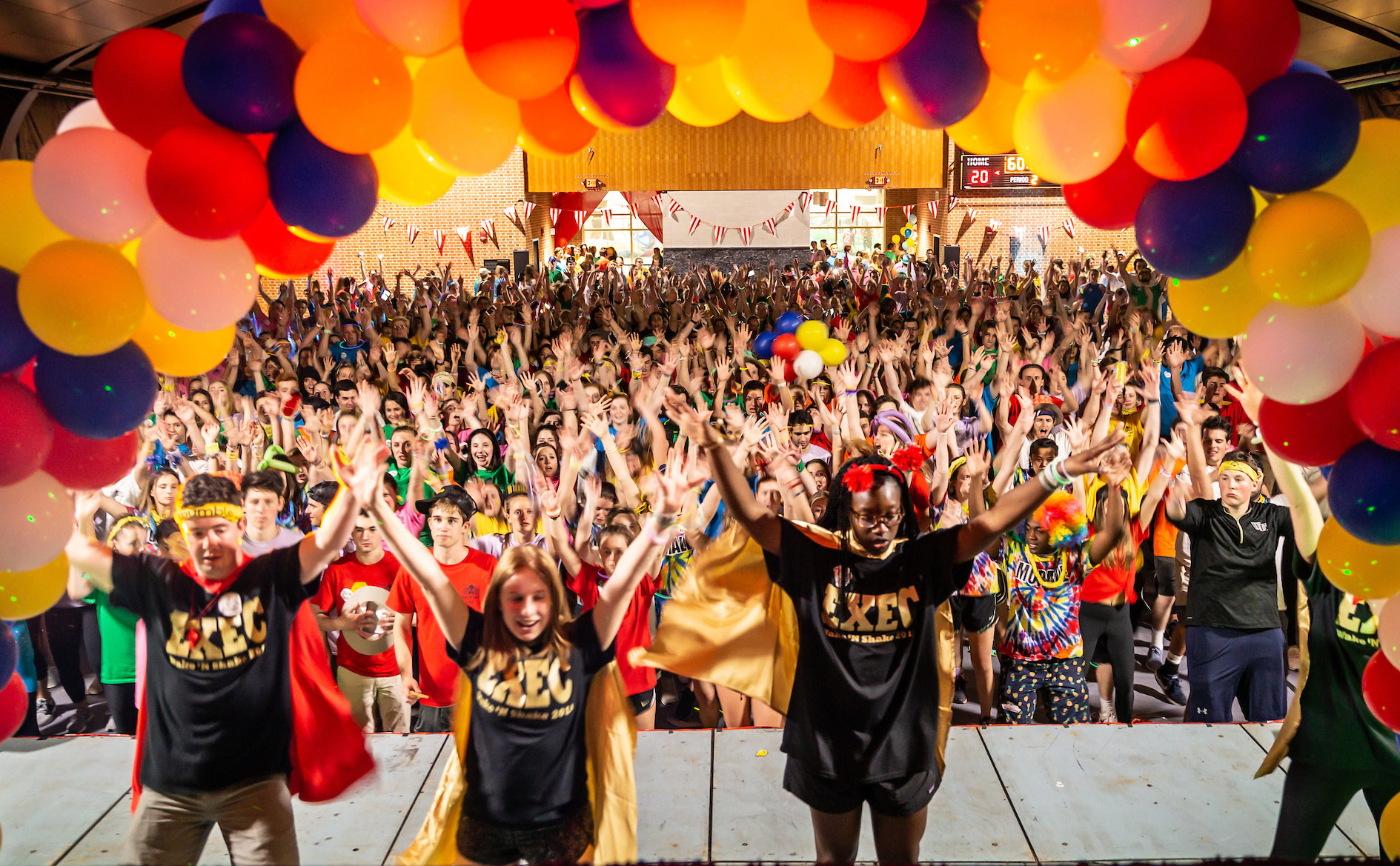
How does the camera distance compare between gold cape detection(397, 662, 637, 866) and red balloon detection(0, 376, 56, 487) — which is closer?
red balloon detection(0, 376, 56, 487)

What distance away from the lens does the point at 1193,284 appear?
9.61 ft

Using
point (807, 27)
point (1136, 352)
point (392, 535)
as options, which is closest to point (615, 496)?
point (392, 535)

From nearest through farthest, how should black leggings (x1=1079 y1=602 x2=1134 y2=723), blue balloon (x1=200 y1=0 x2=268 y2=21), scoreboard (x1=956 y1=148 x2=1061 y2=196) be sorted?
blue balloon (x1=200 y1=0 x2=268 y2=21) → black leggings (x1=1079 y1=602 x2=1134 y2=723) → scoreboard (x1=956 y1=148 x2=1061 y2=196)

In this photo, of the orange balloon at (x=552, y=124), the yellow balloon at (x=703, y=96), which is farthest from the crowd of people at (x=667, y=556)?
the yellow balloon at (x=703, y=96)

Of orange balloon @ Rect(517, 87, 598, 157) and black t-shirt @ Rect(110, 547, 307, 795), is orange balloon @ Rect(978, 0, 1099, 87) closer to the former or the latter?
orange balloon @ Rect(517, 87, 598, 157)

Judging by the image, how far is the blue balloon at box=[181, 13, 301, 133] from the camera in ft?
8.41

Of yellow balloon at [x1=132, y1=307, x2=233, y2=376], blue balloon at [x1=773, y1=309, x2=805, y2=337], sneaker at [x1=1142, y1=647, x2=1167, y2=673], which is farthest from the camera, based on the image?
blue balloon at [x1=773, y1=309, x2=805, y2=337]

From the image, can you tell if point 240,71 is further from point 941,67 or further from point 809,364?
point 809,364

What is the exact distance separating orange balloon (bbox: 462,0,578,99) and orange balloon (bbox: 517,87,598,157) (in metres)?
0.27

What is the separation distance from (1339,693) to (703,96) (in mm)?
2906

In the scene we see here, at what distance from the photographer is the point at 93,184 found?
2.56 metres

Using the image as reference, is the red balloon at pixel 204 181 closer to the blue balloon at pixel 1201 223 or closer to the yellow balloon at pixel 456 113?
the yellow balloon at pixel 456 113

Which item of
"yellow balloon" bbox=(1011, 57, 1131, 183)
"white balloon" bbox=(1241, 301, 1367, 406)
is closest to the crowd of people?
"white balloon" bbox=(1241, 301, 1367, 406)

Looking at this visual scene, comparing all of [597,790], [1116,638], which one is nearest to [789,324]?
[1116,638]
